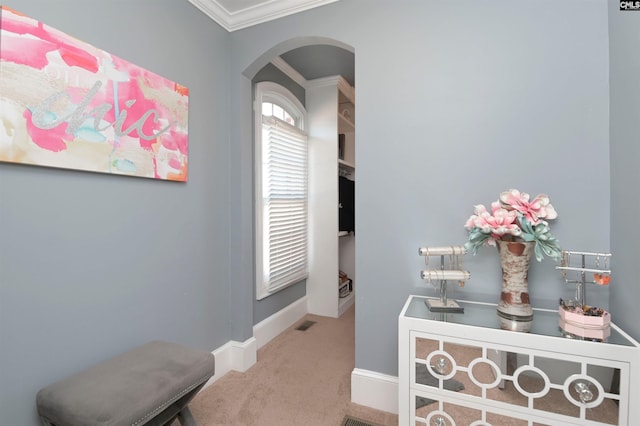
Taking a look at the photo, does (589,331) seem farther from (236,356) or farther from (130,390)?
(236,356)

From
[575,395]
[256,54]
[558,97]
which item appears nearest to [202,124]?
[256,54]

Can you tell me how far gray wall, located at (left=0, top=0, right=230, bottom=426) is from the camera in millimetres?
1127

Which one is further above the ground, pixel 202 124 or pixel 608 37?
pixel 608 37

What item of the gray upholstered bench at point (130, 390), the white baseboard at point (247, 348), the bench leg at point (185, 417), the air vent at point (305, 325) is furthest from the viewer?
the air vent at point (305, 325)

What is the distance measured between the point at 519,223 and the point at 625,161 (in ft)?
1.57

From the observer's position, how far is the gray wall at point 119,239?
44.4 inches

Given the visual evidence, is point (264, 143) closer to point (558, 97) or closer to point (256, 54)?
point (256, 54)

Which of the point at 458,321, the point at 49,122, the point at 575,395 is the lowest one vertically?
the point at 575,395

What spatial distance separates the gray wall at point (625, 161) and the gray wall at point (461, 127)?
52 mm

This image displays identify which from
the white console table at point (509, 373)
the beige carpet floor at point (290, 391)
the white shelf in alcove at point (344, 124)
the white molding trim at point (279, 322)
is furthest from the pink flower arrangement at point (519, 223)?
the white shelf in alcove at point (344, 124)

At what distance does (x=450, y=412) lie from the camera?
1.27m

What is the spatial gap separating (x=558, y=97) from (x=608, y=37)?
313mm

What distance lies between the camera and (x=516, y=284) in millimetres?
1303

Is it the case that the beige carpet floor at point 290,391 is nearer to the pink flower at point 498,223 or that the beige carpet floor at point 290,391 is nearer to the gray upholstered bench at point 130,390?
the gray upholstered bench at point 130,390
